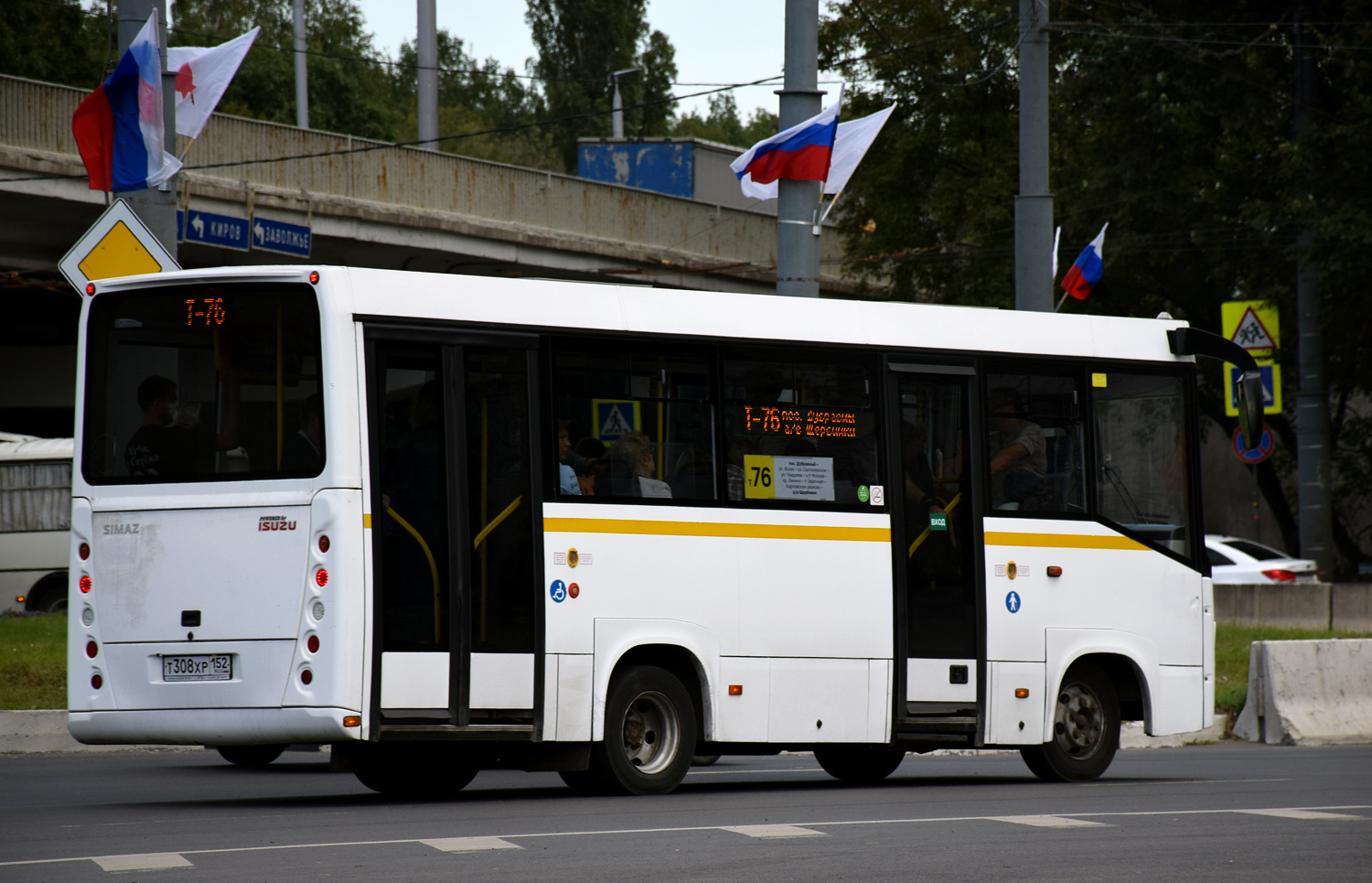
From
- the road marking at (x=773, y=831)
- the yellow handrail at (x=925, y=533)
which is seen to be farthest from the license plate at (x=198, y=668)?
the yellow handrail at (x=925, y=533)

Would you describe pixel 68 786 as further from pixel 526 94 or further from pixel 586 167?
pixel 526 94

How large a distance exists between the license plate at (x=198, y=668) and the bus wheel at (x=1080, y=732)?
548cm

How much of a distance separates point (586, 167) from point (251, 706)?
42.2 meters

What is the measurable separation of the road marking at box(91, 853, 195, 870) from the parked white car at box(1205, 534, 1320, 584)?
76.3ft

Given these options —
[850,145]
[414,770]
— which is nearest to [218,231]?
[850,145]

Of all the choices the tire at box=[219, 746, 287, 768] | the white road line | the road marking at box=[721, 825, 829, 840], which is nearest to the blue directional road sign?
the tire at box=[219, 746, 287, 768]

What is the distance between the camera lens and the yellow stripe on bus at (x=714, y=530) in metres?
10.6

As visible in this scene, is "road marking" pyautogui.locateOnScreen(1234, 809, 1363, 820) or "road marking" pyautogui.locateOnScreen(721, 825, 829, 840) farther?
"road marking" pyautogui.locateOnScreen(1234, 809, 1363, 820)

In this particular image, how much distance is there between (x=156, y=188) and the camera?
1406 cm

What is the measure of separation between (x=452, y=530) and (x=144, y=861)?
2.84 meters

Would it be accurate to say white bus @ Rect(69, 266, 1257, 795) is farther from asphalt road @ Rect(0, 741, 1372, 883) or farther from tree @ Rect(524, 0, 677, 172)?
tree @ Rect(524, 0, 677, 172)

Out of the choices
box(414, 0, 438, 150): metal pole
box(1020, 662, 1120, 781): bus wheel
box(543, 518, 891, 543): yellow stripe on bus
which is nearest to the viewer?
box(543, 518, 891, 543): yellow stripe on bus

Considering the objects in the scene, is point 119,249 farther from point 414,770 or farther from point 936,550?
point 936,550

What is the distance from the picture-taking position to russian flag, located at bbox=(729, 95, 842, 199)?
50.4 feet
